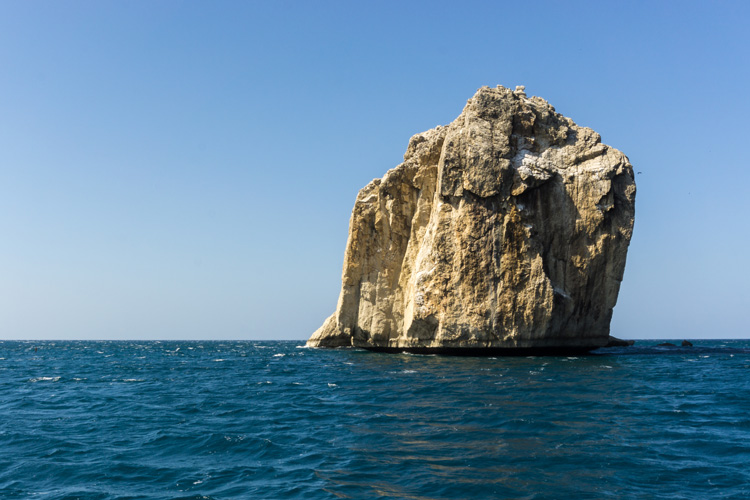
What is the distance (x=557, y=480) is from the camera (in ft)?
33.2

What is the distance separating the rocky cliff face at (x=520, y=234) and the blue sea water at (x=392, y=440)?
12047mm

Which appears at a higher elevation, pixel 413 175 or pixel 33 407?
pixel 413 175

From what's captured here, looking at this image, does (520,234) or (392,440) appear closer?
(392,440)

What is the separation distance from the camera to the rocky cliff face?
36344 mm

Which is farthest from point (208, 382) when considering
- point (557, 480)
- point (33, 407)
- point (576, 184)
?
point (576, 184)

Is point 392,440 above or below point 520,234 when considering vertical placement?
below

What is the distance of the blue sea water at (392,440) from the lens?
10.1m

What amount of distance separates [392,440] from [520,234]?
83.1ft

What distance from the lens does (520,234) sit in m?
36.5

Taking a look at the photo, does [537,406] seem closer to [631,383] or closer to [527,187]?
[631,383]

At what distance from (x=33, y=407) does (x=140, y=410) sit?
4205mm

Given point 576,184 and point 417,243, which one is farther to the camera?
point 417,243

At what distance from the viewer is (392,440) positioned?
1329 cm

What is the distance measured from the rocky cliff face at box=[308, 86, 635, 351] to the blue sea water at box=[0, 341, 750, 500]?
12.0 metres
